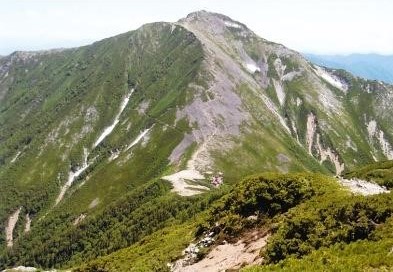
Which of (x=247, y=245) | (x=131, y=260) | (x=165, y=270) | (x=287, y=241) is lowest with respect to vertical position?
(x=131, y=260)

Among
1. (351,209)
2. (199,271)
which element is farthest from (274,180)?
(351,209)

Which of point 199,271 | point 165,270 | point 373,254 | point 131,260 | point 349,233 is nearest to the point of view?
point 373,254

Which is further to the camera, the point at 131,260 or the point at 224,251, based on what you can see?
the point at 131,260

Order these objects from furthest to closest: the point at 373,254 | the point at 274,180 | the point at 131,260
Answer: the point at 131,260 → the point at 274,180 → the point at 373,254

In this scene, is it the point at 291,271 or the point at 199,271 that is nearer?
the point at 291,271

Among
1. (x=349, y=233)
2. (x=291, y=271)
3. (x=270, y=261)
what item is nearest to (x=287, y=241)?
(x=270, y=261)

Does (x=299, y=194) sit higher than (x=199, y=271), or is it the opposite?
(x=299, y=194)

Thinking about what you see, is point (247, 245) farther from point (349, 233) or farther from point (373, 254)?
point (373, 254)

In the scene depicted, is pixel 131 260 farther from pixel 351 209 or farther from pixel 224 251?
pixel 351 209

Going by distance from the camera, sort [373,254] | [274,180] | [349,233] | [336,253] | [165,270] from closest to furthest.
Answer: [373,254] → [336,253] → [349,233] → [165,270] → [274,180]
